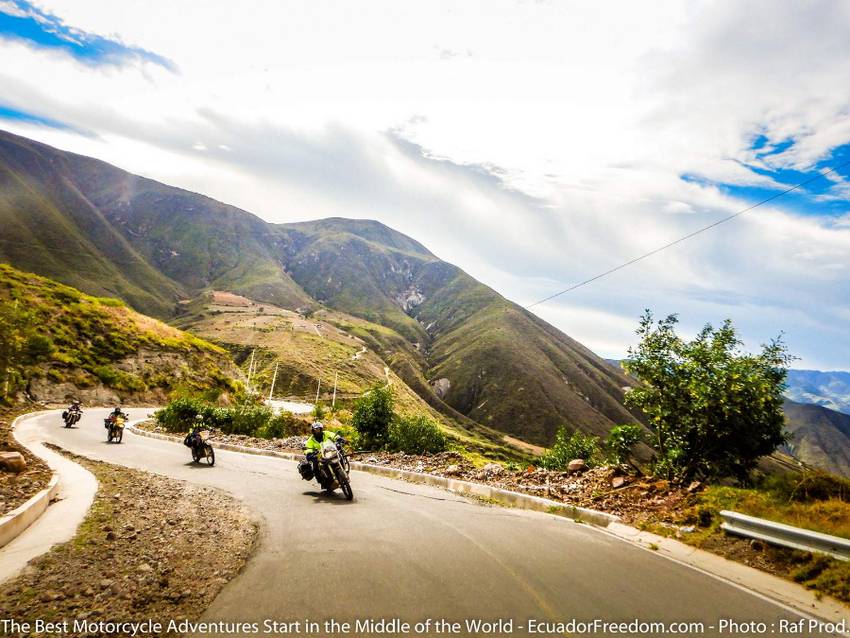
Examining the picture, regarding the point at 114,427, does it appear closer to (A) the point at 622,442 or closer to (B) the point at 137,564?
(B) the point at 137,564

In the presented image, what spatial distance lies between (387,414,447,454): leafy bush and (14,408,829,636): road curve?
9845 mm

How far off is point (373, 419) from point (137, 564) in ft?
53.8

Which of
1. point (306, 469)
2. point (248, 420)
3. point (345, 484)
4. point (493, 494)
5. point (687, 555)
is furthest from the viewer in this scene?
point (248, 420)

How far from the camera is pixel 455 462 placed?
17.3m

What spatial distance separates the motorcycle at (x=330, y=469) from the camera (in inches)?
409

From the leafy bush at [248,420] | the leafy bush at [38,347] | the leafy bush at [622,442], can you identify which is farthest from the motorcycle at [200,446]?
the leafy bush at [38,347]

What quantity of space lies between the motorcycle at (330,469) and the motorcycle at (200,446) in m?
6.63

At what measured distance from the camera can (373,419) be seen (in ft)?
71.4

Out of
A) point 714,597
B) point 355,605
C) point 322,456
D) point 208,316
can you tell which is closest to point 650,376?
point 714,597

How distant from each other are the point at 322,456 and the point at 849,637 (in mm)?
9301

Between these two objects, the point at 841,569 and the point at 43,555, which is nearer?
the point at 43,555

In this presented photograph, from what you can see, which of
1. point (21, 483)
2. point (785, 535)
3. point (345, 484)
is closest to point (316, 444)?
point (345, 484)

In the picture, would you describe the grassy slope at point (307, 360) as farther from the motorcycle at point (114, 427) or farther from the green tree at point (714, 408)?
the green tree at point (714, 408)

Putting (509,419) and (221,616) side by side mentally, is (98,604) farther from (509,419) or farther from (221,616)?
(509,419)
